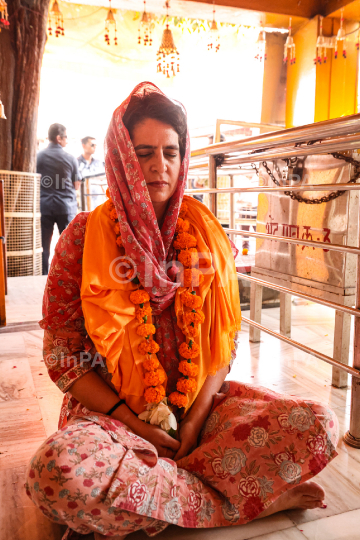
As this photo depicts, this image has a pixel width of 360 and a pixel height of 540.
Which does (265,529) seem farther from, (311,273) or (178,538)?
(311,273)

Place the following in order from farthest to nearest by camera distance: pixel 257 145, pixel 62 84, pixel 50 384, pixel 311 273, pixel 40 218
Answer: pixel 62 84 < pixel 40 218 < pixel 311 273 < pixel 50 384 < pixel 257 145

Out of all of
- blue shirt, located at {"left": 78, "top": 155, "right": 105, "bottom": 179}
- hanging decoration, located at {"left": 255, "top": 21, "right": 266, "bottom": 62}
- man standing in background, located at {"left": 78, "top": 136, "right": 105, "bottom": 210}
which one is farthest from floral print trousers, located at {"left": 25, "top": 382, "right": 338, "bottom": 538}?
blue shirt, located at {"left": 78, "top": 155, "right": 105, "bottom": 179}

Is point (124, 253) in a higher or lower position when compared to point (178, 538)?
higher

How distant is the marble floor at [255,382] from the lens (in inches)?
39.6

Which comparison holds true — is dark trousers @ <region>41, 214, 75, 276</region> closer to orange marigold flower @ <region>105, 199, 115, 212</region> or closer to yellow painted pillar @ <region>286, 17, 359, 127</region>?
yellow painted pillar @ <region>286, 17, 359, 127</region>

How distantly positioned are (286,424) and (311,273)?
42.7 inches

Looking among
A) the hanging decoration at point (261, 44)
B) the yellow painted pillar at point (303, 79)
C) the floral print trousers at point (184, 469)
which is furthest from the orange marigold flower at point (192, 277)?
the hanging decoration at point (261, 44)

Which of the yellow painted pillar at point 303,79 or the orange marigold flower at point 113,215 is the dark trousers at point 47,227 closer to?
the yellow painted pillar at point 303,79

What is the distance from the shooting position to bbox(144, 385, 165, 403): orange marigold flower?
3.43 ft

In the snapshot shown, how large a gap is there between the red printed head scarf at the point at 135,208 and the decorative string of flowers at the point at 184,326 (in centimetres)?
4

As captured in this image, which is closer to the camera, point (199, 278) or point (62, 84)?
point (199, 278)

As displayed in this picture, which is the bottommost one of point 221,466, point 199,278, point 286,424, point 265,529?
point 265,529

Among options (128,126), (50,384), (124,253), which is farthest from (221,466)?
(50,384)

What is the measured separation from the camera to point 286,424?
1.01m
